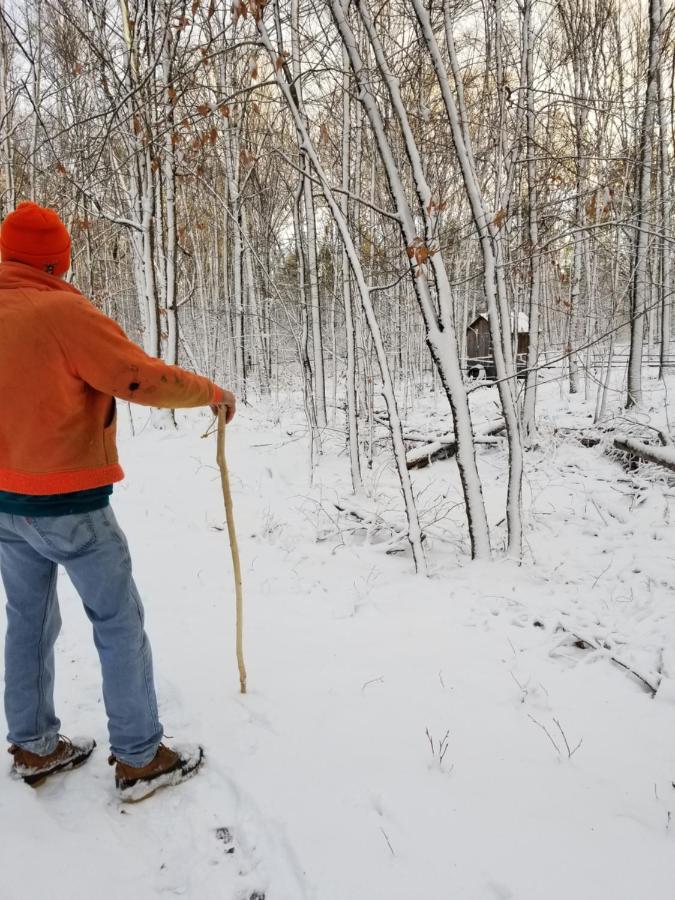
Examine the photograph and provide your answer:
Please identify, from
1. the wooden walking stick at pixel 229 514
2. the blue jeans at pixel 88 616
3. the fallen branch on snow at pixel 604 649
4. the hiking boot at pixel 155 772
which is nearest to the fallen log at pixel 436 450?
the fallen branch on snow at pixel 604 649

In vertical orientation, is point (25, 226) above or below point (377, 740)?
above

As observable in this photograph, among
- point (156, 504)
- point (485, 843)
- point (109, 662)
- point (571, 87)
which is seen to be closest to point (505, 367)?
point (485, 843)

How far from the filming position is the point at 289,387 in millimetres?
17297

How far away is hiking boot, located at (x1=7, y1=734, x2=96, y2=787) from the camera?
190 centimetres

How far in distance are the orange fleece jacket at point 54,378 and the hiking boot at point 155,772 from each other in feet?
3.74

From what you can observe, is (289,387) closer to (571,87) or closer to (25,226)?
(571,87)

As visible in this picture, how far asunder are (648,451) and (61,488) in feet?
22.7

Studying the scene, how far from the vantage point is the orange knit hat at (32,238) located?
1610 millimetres

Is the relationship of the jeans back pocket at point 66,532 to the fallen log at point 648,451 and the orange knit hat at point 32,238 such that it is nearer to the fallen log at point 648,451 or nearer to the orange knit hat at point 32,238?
the orange knit hat at point 32,238

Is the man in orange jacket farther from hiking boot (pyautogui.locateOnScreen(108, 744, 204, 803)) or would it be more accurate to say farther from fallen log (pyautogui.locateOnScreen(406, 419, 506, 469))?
fallen log (pyautogui.locateOnScreen(406, 419, 506, 469))

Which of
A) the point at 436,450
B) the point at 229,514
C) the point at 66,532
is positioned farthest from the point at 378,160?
the point at 66,532

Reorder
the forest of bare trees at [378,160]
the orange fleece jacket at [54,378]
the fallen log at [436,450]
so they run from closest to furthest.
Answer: the orange fleece jacket at [54,378]
the forest of bare trees at [378,160]
the fallen log at [436,450]

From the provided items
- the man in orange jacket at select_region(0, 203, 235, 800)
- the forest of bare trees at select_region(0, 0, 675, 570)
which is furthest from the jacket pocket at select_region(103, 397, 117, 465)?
the forest of bare trees at select_region(0, 0, 675, 570)

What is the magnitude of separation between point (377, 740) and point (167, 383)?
1.83 m
